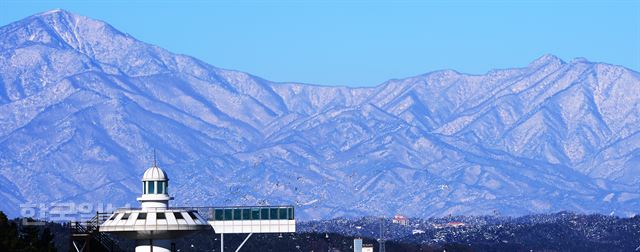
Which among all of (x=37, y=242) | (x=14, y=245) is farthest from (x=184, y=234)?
(x=37, y=242)

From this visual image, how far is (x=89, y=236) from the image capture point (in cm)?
10612

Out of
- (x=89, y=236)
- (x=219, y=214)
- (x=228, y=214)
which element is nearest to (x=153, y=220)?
(x=89, y=236)

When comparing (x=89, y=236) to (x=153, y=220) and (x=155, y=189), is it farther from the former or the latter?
(x=153, y=220)

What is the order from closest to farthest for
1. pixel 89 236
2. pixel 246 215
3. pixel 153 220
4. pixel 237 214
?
1. pixel 153 220
2. pixel 89 236
3. pixel 246 215
4. pixel 237 214

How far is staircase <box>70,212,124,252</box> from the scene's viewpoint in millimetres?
106688

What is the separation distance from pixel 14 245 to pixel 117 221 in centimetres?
3273

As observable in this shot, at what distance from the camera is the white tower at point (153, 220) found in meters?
95.3

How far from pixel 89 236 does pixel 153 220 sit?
11.6m

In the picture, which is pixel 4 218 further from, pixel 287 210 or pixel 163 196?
pixel 163 196

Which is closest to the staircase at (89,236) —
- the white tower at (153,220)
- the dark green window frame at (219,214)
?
the white tower at (153,220)

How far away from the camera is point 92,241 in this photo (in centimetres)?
10875

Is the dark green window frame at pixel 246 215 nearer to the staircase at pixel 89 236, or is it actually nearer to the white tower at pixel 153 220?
the staircase at pixel 89 236

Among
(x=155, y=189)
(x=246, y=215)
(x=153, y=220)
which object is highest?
(x=246, y=215)

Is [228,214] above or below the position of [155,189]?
above
